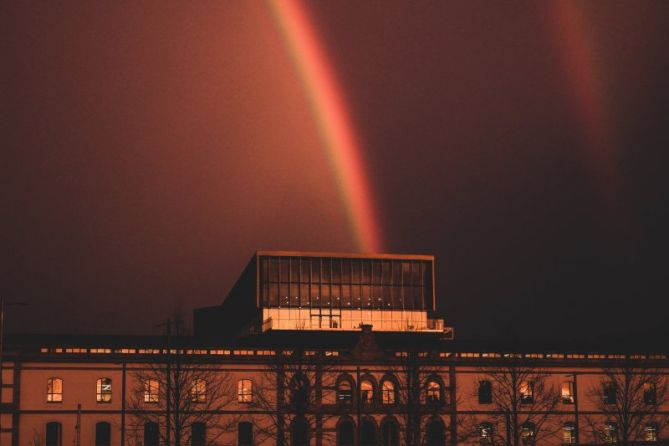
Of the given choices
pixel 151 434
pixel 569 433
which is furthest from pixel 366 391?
pixel 151 434

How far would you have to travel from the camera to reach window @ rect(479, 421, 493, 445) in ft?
298

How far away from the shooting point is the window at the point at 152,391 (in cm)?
8662

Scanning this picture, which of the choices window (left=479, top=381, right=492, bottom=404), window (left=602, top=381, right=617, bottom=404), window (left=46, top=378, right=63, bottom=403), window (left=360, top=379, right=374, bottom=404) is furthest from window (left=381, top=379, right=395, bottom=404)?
window (left=46, top=378, right=63, bottom=403)

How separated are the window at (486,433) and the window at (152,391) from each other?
1006 inches

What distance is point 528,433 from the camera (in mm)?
91625

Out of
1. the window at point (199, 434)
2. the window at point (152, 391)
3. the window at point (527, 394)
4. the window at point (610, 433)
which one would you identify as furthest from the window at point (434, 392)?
the window at point (152, 391)

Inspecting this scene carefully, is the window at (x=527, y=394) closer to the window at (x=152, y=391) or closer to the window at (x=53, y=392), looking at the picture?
the window at (x=152, y=391)

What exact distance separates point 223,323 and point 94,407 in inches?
3283

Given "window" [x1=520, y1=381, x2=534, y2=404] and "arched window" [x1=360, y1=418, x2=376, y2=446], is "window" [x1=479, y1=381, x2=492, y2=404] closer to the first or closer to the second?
"window" [x1=520, y1=381, x2=534, y2=404]

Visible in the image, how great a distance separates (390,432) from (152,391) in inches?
749

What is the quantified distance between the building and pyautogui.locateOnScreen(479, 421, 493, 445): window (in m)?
0.11

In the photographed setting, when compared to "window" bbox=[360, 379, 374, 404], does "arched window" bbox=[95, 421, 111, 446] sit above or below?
below

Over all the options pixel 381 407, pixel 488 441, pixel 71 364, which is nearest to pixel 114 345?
pixel 71 364

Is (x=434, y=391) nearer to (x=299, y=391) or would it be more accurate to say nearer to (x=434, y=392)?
(x=434, y=392)
